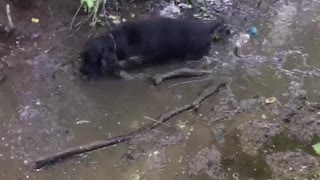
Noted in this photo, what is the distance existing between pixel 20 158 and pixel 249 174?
181 cm

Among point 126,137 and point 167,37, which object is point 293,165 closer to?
point 126,137

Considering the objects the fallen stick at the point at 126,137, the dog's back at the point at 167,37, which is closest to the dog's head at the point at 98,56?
the dog's back at the point at 167,37

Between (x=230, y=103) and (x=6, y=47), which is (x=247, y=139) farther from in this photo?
(x=6, y=47)

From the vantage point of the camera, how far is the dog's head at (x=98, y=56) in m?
5.22

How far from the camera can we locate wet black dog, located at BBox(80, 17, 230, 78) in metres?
5.27

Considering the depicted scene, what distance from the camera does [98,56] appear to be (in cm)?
522

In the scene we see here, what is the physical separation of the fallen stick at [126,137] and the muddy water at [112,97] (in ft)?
0.19

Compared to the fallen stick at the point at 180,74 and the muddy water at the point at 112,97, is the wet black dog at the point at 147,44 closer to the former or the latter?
the muddy water at the point at 112,97

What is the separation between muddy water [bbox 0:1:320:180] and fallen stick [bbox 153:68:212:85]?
87 millimetres

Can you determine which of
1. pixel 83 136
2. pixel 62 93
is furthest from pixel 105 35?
pixel 83 136

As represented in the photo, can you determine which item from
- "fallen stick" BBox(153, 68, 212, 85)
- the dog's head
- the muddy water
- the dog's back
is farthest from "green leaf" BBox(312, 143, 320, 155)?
the dog's head

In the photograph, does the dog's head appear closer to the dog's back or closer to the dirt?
the dog's back

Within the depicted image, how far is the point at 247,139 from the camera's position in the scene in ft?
15.8

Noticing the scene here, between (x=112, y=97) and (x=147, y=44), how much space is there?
68 centimetres
